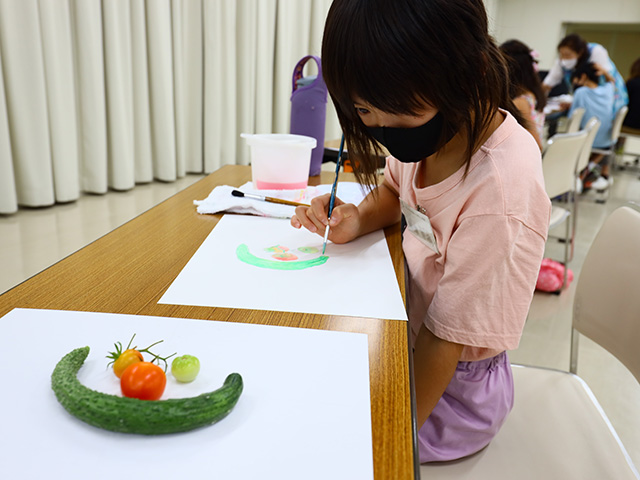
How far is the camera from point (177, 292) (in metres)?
0.63

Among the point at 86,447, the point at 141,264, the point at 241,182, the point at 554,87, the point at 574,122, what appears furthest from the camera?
the point at 554,87

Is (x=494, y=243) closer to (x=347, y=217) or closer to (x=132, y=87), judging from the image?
(x=347, y=217)

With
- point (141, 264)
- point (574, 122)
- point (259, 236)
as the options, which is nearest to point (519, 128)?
point (259, 236)

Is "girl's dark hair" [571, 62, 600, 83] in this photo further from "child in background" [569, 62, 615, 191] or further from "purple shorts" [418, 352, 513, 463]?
"purple shorts" [418, 352, 513, 463]

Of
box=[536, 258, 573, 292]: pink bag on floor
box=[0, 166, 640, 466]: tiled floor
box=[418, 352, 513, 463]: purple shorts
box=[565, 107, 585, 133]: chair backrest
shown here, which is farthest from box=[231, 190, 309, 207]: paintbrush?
box=[565, 107, 585, 133]: chair backrest

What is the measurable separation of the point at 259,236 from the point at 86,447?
20.3 inches

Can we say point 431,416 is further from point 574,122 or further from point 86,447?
point 574,122

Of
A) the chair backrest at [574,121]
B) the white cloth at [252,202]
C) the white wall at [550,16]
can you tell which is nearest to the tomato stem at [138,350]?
the white cloth at [252,202]

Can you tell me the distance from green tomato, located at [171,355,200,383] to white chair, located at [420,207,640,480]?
43cm

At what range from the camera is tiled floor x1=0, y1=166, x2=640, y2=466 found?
164cm

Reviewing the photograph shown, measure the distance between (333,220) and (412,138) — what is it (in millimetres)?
197

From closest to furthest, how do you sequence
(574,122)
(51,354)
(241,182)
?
(51,354)
(241,182)
(574,122)

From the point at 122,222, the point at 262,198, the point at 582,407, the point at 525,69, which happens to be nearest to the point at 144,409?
the point at 262,198

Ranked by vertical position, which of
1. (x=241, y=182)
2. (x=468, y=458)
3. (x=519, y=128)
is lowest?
(x=468, y=458)
